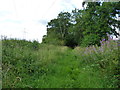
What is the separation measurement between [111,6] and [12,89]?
436 inches

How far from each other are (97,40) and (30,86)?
8168 millimetres

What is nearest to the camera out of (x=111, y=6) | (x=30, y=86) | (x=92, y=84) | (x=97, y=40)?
(x=30, y=86)

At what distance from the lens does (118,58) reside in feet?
8.41

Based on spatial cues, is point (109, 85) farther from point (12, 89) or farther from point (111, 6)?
point (111, 6)

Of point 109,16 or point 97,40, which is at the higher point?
point 109,16

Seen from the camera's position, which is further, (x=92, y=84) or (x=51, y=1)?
(x=51, y=1)

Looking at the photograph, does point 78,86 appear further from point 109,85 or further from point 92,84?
point 109,85

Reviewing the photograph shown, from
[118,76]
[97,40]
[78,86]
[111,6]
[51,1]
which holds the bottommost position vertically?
[78,86]

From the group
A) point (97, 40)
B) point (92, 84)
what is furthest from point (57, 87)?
point (97, 40)

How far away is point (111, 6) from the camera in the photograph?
1042 centimetres

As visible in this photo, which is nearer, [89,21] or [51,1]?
[51,1]

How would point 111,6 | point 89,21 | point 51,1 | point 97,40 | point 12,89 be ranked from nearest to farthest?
1. point 12,89
2. point 51,1
3. point 97,40
4. point 111,6
5. point 89,21

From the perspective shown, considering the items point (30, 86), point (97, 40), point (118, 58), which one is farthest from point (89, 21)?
point (30, 86)

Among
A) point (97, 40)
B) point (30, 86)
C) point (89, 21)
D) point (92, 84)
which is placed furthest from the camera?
point (89, 21)
